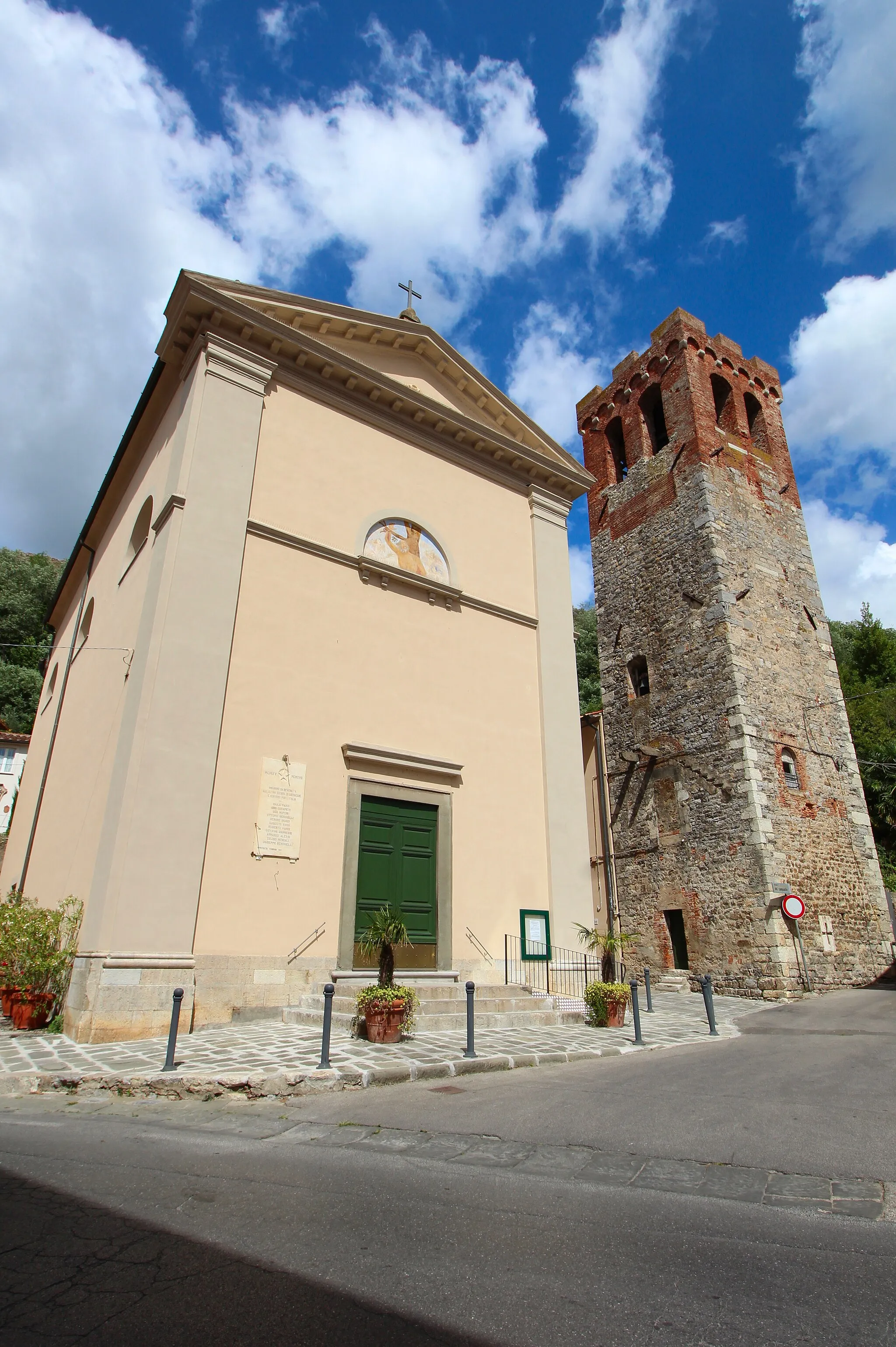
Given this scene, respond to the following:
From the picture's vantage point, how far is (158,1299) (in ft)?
8.02

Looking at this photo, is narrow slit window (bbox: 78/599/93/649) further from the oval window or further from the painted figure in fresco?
the painted figure in fresco

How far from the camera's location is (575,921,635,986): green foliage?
35.2ft

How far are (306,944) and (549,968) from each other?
12.7 ft

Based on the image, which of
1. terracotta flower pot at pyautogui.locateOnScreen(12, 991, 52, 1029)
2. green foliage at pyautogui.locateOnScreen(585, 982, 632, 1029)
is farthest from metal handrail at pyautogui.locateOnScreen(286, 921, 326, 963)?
green foliage at pyautogui.locateOnScreen(585, 982, 632, 1029)

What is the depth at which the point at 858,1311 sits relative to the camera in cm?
238

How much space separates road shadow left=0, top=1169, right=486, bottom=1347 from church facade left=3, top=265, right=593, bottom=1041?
5.00m

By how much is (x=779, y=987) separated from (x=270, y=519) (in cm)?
Result: 1317

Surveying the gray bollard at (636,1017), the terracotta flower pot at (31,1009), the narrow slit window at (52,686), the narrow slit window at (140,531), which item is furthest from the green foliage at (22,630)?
the gray bollard at (636,1017)

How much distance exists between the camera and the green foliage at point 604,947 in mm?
10727

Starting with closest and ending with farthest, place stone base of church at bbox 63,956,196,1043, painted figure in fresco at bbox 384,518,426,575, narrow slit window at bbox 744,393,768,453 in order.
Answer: stone base of church at bbox 63,956,196,1043, painted figure in fresco at bbox 384,518,426,575, narrow slit window at bbox 744,393,768,453

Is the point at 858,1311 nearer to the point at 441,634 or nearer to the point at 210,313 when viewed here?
Result: the point at 441,634

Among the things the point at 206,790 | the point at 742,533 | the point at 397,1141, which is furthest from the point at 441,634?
the point at 742,533

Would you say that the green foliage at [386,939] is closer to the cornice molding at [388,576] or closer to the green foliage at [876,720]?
the cornice molding at [388,576]

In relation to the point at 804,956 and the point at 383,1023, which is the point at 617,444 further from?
the point at 383,1023
